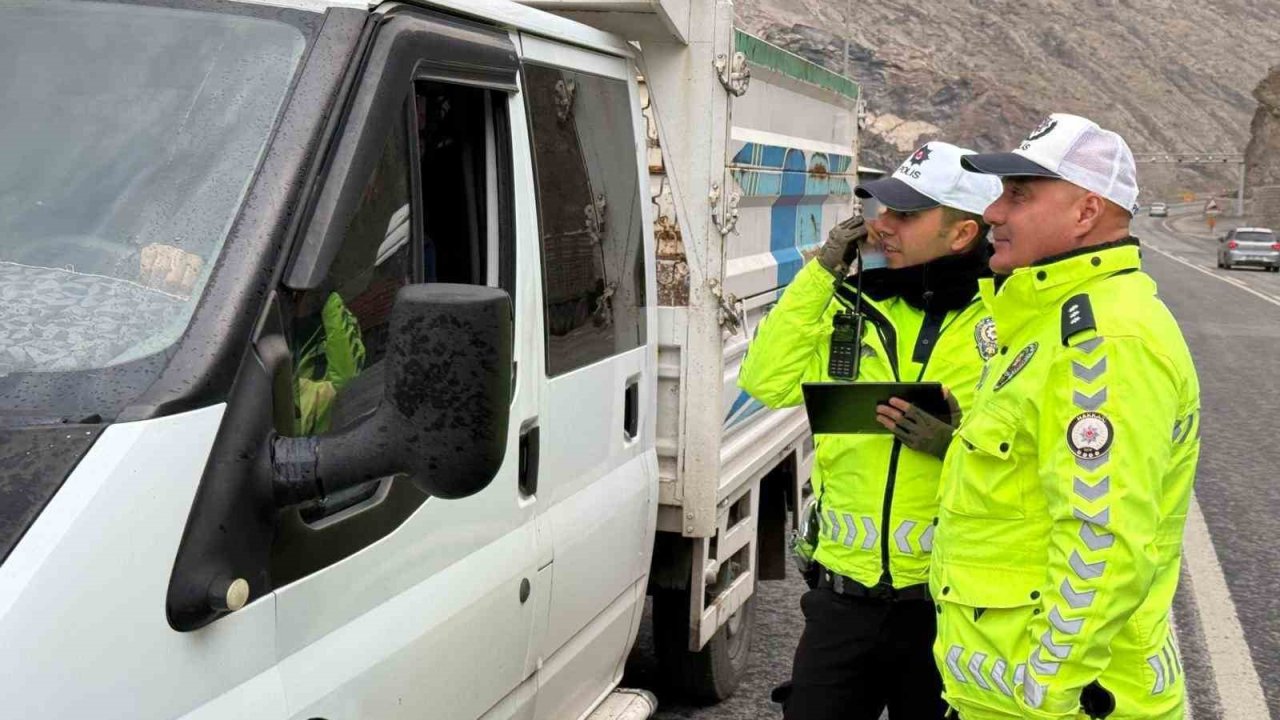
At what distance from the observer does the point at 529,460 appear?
328 cm

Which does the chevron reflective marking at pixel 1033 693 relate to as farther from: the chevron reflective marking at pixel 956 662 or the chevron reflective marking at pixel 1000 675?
the chevron reflective marking at pixel 956 662

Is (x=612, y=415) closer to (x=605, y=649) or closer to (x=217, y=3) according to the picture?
(x=605, y=649)

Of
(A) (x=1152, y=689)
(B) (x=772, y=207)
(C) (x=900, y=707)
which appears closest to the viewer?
(A) (x=1152, y=689)

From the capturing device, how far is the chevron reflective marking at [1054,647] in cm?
260

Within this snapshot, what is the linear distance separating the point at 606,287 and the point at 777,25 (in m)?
95.7

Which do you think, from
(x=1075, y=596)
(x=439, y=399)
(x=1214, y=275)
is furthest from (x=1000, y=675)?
(x=1214, y=275)

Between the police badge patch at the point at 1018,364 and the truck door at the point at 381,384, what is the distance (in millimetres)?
993

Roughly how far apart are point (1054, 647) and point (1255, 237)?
151 feet

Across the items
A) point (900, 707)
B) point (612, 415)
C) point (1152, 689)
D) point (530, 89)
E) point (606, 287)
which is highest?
point (530, 89)

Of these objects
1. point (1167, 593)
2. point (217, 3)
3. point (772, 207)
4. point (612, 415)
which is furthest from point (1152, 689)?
point (772, 207)

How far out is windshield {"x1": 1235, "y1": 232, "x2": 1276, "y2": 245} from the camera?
4481cm

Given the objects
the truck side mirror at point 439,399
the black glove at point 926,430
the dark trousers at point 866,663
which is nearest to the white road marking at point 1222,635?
the dark trousers at point 866,663

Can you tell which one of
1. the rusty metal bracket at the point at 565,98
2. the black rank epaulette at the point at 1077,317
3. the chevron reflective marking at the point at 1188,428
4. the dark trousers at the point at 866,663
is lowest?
the dark trousers at the point at 866,663

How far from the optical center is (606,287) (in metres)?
3.84
